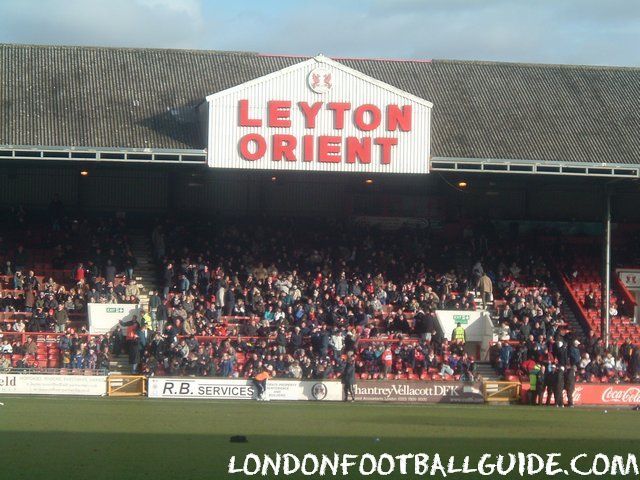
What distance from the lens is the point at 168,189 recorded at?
47.8 meters

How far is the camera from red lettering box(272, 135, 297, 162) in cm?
4197

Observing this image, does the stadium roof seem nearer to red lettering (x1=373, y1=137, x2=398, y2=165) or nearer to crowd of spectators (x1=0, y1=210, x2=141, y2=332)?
red lettering (x1=373, y1=137, x2=398, y2=165)

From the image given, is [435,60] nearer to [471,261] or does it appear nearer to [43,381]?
[471,261]

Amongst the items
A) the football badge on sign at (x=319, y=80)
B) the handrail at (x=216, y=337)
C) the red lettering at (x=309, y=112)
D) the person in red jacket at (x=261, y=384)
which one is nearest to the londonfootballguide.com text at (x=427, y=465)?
the person in red jacket at (x=261, y=384)

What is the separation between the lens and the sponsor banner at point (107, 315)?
39.7 m

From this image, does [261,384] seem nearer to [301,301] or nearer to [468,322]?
[301,301]

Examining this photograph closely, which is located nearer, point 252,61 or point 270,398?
point 270,398

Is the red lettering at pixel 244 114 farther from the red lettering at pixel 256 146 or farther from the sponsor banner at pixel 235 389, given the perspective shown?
the sponsor banner at pixel 235 389

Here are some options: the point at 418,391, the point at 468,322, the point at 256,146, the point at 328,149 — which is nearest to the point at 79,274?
the point at 256,146

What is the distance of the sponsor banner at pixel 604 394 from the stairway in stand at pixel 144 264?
14.4 m

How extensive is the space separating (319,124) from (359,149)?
1.68 m

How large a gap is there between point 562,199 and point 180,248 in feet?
55.2

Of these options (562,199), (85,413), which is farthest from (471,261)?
(85,413)

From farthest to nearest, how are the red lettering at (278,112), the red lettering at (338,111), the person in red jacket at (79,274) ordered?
the red lettering at (338,111) → the red lettering at (278,112) → the person in red jacket at (79,274)
